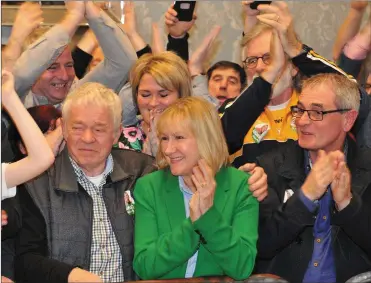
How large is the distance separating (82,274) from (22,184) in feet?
1.37

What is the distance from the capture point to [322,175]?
2602mm

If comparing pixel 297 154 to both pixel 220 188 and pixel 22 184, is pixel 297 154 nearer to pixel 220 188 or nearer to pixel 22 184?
pixel 220 188

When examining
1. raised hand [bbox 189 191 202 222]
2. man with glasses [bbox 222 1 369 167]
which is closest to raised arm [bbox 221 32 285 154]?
man with glasses [bbox 222 1 369 167]

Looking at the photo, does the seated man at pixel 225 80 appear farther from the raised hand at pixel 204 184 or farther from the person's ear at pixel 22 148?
the raised hand at pixel 204 184

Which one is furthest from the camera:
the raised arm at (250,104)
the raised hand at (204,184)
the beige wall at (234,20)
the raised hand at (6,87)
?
the beige wall at (234,20)

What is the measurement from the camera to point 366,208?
2754 mm

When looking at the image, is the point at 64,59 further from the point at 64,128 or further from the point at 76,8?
the point at 64,128

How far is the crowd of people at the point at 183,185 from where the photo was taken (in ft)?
8.36

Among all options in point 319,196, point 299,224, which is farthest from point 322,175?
point 299,224

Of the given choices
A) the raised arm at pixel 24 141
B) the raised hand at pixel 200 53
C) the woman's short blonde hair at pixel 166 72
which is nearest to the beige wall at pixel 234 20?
the raised hand at pixel 200 53

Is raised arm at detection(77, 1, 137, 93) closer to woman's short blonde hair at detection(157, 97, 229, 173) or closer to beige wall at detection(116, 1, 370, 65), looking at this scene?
woman's short blonde hair at detection(157, 97, 229, 173)

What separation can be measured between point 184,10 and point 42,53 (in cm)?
92

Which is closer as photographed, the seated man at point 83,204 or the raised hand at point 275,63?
the seated man at point 83,204

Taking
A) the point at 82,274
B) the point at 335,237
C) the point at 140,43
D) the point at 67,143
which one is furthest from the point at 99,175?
the point at 140,43
